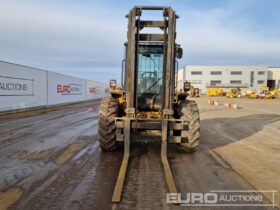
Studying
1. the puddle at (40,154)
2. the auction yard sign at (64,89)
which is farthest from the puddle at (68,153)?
the auction yard sign at (64,89)

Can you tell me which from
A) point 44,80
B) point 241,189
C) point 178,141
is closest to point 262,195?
point 241,189

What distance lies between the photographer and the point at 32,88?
79.3 feet

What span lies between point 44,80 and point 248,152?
2113 centimetres

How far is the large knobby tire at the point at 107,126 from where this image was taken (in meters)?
8.41

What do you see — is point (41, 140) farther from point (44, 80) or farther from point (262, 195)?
point (44, 80)

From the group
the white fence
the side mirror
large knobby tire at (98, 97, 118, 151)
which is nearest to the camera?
large knobby tire at (98, 97, 118, 151)

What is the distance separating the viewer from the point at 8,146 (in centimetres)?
955

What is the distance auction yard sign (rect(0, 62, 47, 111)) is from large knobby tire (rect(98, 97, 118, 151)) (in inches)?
534

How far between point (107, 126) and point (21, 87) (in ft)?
52.8

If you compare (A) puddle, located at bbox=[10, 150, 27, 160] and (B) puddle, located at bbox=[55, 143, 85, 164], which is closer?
(B) puddle, located at bbox=[55, 143, 85, 164]

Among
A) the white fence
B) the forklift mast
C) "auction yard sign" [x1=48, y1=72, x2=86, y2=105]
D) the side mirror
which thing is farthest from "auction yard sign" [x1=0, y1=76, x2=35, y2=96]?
the side mirror

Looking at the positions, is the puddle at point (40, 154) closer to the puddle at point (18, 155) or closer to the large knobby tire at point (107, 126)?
the puddle at point (18, 155)

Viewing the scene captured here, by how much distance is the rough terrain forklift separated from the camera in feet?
26.5

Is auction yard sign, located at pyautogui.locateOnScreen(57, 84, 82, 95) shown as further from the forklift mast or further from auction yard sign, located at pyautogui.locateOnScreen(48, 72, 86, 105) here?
the forklift mast
